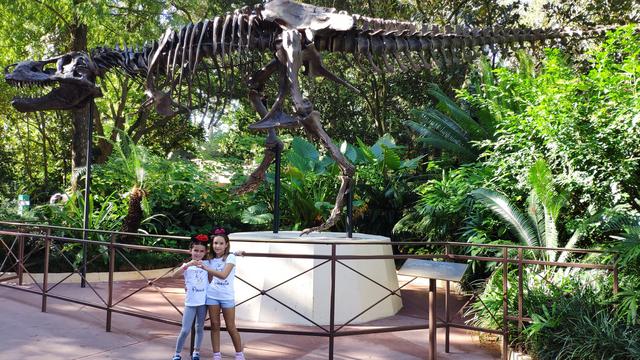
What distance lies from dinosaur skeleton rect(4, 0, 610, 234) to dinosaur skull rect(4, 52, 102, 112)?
1 cm

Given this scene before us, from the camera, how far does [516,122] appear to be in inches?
331

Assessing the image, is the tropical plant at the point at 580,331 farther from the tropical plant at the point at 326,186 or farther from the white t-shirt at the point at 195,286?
the tropical plant at the point at 326,186

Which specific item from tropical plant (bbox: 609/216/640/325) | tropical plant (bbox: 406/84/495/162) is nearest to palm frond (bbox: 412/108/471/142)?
tropical plant (bbox: 406/84/495/162)

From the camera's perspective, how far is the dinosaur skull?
23.2 ft

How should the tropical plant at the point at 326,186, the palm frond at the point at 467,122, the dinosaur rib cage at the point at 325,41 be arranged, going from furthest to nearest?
the tropical plant at the point at 326,186 < the palm frond at the point at 467,122 < the dinosaur rib cage at the point at 325,41

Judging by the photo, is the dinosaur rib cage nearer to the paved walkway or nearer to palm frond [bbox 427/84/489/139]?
the paved walkway

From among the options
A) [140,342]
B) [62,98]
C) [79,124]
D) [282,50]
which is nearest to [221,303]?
[140,342]

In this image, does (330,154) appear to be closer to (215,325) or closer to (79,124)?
(215,325)

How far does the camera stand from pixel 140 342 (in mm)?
5129

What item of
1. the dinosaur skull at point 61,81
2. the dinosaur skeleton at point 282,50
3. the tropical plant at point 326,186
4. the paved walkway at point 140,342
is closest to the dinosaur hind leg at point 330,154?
the dinosaur skeleton at point 282,50

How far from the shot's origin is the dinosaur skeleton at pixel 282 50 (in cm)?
653

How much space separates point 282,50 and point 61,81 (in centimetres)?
311

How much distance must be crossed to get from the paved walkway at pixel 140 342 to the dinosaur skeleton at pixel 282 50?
5.15 feet

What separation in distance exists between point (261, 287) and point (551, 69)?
5.09 metres
